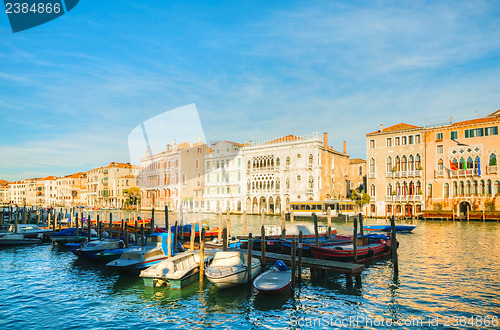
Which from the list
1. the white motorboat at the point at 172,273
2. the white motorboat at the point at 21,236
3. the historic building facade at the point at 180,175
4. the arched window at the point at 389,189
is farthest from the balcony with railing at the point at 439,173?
the white motorboat at the point at 21,236

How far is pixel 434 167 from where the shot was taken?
3750 cm

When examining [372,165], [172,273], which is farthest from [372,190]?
[172,273]

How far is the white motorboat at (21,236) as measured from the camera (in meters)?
21.7

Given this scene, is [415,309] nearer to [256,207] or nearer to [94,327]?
[94,327]

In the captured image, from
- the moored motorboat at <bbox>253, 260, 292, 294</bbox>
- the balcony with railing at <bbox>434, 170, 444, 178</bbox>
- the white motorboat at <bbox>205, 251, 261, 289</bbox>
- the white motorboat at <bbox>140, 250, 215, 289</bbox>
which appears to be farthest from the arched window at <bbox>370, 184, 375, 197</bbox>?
the white motorboat at <bbox>140, 250, 215, 289</bbox>

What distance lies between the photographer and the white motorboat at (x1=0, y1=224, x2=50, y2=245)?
21.7m

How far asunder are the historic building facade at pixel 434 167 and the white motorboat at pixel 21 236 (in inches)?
1256

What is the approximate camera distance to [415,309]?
970cm

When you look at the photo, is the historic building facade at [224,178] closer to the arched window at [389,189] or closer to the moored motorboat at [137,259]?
the arched window at [389,189]

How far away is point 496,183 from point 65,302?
36.7m

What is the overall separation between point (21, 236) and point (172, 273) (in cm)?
1559

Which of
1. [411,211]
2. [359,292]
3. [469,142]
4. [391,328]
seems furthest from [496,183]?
[391,328]

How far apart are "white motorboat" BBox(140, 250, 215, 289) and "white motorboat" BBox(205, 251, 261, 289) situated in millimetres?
761

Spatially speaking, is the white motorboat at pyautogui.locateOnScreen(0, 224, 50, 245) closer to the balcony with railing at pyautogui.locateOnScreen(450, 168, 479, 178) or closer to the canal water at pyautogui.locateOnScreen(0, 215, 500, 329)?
the canal water at pyautogui.locateOnScreen(0, 215, 500, 329)
